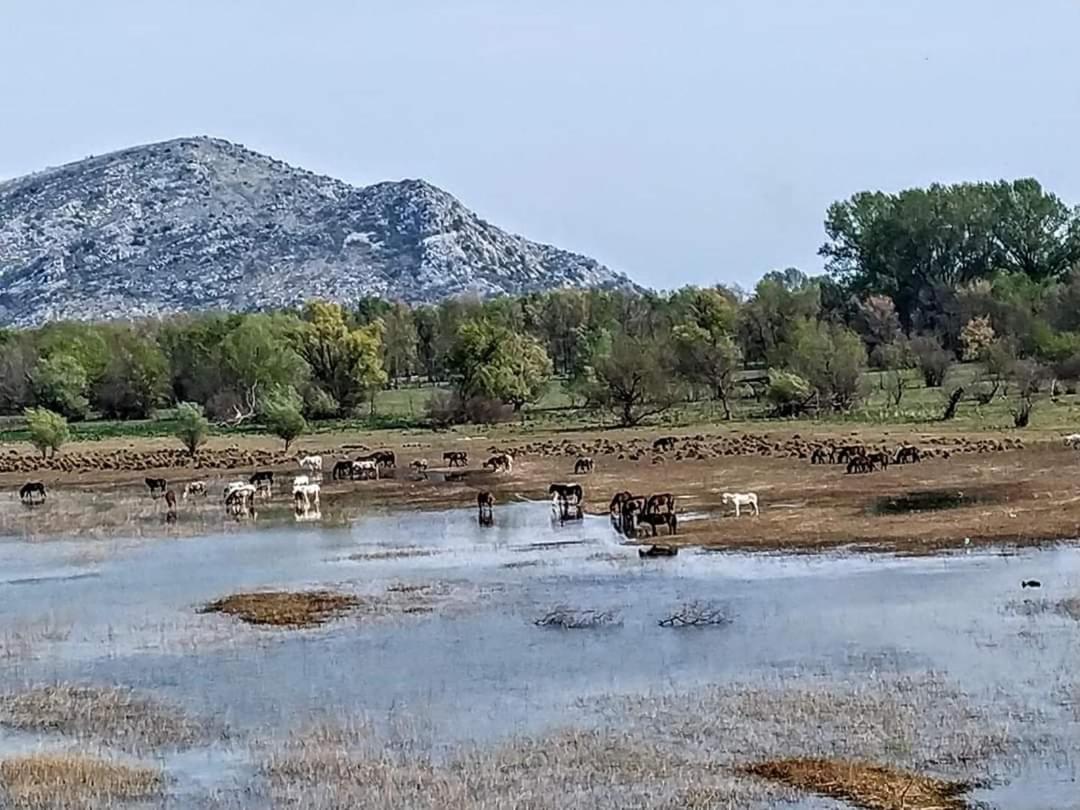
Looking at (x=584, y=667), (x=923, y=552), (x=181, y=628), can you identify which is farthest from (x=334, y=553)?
(x=584, y=667)

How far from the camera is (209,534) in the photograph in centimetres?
4825

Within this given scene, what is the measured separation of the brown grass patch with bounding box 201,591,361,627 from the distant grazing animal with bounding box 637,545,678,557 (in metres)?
7.57

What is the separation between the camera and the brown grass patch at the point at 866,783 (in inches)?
709

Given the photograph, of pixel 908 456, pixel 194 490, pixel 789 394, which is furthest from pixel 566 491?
pixel 789 394

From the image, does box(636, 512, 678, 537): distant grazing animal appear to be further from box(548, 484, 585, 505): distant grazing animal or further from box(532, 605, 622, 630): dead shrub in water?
box(532, 605, 622, 630): dead shrub in water

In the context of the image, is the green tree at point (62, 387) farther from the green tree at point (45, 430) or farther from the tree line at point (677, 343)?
the green tree at point (45, 430)

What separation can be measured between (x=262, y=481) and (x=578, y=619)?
3416 cm

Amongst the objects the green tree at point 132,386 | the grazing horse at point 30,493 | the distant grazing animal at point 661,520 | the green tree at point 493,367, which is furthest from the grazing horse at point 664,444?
the green tree at point 132,386

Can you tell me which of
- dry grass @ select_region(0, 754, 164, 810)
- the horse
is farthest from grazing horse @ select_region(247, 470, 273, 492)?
dry grass @ select_region(0, 754, 164, 810)

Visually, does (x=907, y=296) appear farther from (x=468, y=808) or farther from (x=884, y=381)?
(x=468, y=808)

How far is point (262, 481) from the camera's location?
62.6m

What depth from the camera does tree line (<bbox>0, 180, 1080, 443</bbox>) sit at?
3462 inches

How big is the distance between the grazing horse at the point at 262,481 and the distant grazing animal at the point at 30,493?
7.95 m

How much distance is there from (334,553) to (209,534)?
7102mm
